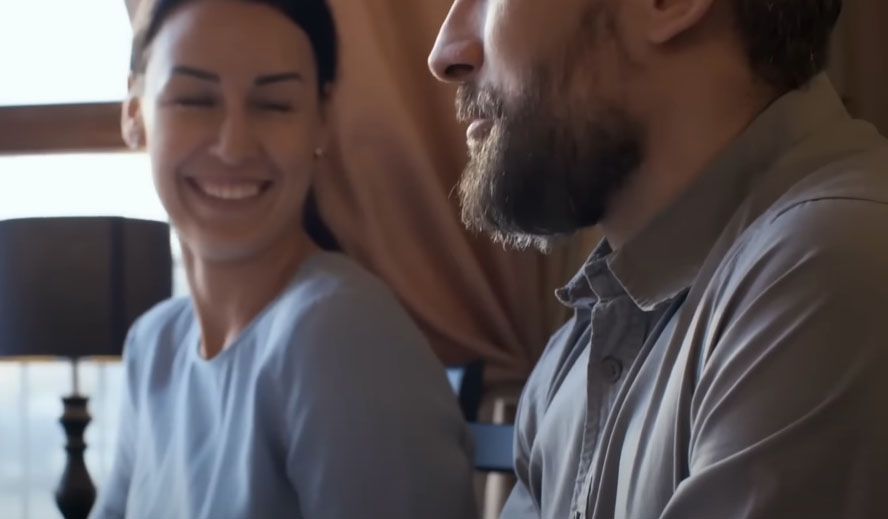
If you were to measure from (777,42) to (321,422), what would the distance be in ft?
1.88

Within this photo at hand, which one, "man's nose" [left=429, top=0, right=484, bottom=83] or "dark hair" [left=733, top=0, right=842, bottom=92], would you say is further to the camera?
"man's nose" [left=429, top=0, right=484, bottom=83]

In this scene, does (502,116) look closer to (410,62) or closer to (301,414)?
(301,414)

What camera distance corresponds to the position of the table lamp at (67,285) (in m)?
1.55

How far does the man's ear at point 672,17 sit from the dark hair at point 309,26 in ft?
1.71

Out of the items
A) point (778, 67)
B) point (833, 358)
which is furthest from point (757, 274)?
point (778, 67)

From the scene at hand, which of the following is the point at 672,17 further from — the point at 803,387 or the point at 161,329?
the point at 161,329

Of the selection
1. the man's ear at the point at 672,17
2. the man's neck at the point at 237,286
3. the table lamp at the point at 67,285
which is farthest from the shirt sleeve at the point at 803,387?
the table lamp at the point at 67,285

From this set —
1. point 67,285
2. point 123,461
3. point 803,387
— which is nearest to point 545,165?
point 803,387

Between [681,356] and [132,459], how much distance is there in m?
0.93

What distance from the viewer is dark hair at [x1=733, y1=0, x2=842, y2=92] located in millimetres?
761

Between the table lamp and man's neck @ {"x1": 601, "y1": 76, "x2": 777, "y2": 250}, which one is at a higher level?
man's neck @ {"x1": 601, "y1": 76, "x2": 777, "y2": 250}

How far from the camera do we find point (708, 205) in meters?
0.75

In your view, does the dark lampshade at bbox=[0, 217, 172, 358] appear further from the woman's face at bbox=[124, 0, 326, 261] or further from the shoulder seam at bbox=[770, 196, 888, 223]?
the shoulder seam at bbox=[770, 196, 888, 223]

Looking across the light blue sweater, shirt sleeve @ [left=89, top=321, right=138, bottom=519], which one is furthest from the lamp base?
the light blue sweater
